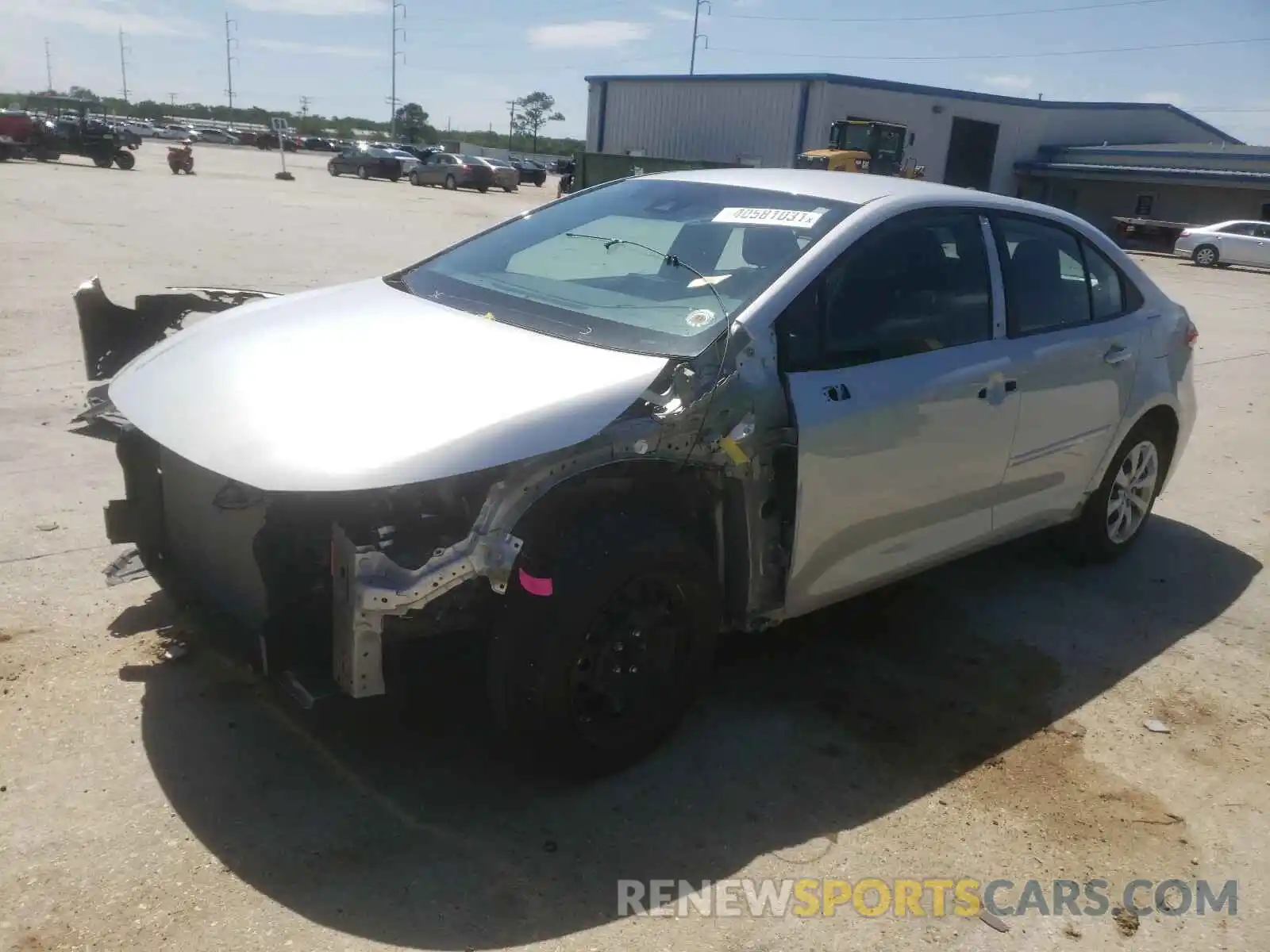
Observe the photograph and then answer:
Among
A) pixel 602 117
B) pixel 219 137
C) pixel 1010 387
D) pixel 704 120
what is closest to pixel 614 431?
pixel 1010 387

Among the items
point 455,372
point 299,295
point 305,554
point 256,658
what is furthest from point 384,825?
point 299,295

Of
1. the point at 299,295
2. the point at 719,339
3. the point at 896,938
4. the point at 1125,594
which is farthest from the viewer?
the point at 1125,594

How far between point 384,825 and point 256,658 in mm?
580

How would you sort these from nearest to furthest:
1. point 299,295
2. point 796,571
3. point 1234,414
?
point 796,571 < point 299,295 < point 1234,414

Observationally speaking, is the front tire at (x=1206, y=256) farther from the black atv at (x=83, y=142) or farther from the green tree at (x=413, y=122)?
the green tree at (x=413, y=122)

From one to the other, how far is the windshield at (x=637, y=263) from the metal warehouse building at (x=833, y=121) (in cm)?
3330

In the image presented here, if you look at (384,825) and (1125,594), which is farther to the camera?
(1125,594)

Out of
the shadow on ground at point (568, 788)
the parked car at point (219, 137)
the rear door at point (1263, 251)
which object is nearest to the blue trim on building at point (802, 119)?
the rear door at point (1263, 251)

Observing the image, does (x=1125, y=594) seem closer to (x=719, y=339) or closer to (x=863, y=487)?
(x=863, y=487)

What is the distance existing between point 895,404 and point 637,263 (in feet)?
3.38

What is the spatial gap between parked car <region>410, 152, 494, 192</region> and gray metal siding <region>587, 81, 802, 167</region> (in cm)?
743

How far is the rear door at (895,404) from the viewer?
3.28 meters

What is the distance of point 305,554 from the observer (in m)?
2.95

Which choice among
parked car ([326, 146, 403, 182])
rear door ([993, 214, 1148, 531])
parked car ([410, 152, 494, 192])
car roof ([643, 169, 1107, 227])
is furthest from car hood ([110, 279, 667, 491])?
parked car ([326, 146, 403, 182])
